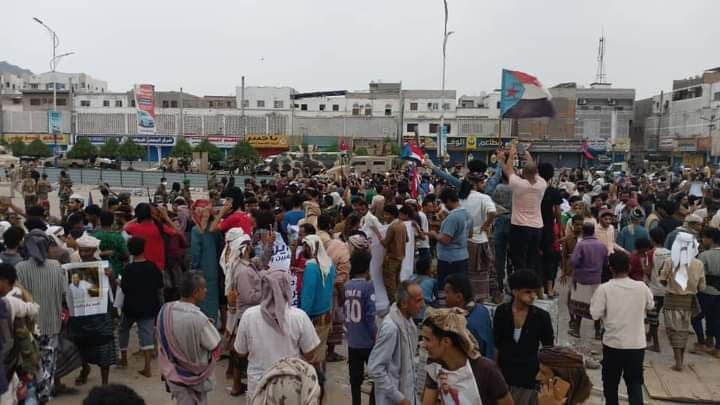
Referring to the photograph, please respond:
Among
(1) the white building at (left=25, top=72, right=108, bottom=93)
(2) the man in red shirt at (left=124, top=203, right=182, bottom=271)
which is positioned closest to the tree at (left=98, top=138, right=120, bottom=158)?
(1) the white building at (left=25, top=72, right=108, bottom=93)

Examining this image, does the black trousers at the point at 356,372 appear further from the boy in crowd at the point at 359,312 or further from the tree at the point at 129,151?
the tree at the point at 129,151

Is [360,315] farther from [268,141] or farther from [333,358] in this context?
[268,141]

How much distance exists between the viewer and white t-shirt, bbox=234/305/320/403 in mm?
4027

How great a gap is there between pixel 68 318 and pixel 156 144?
57203mm

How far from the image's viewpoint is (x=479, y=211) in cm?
669

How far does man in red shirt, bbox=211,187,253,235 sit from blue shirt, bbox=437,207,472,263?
2160 mm

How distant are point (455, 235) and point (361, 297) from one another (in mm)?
1645

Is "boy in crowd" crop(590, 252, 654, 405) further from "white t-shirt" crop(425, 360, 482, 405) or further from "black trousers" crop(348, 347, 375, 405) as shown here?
"white t-shirt" crop(425, 360, 482, 405)

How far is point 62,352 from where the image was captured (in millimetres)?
5691

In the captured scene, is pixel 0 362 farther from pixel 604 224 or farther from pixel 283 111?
pixel 283 111

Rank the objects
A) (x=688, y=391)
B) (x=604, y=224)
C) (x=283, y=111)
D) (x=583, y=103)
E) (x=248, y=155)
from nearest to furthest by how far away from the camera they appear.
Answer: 1. (x=688, y=391)
2. (x=604, y=224)
3. (x=248, y=155)
4. (x=583, y=103)
5. (x=283, y=111)

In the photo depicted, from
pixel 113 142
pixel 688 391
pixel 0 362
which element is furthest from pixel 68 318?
pixel 113 142

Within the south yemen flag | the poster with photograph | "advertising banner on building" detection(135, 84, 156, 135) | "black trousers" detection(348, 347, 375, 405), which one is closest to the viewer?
"black trousers" detection(348, 347, 375, 405)

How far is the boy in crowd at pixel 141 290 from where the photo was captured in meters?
6.16
